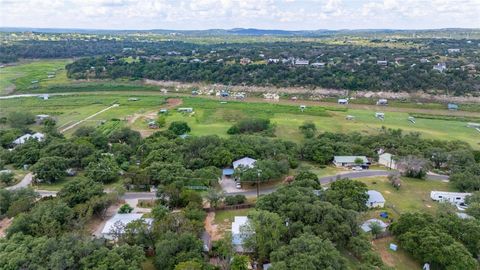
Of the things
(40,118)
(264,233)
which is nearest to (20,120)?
(40,118)

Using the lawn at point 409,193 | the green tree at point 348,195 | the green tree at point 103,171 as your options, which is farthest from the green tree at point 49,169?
the lawn at point 409,193

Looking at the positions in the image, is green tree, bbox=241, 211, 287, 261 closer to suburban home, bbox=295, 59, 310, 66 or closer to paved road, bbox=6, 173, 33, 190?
paved road, bbox=6, 173, 33, 190

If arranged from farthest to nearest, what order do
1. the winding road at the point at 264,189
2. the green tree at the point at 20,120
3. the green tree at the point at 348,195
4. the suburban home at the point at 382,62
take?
the suburban home at the point at 382,62 → the green tree at the point at 20,120 → the winding road at the point at 264,189 → the green tree at the point at 348,195

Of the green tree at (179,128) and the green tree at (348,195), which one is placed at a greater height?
the green tree at (348,195)

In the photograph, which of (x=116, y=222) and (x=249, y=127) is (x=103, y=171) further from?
(x=249, y=127)

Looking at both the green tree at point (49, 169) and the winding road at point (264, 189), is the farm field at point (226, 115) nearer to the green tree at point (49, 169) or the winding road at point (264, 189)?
the winding road at point (264, 189)

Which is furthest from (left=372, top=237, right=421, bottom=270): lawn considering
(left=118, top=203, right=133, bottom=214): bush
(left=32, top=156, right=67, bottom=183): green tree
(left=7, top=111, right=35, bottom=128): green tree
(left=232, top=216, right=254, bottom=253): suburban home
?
(left=7, top=111, right=35, bottom=128): green tree
